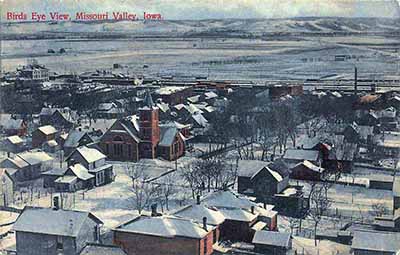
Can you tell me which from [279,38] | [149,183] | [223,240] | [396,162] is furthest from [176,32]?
[396,162]

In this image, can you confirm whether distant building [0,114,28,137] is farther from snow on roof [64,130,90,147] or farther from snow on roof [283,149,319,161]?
snow on roof [283,149,319,161]

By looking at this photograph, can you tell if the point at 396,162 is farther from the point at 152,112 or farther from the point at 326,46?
the point at 152,112

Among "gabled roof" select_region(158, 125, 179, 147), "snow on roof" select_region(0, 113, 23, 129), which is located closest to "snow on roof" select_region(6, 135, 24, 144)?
"snow on roof" select_region(0, 113, 23, 129)

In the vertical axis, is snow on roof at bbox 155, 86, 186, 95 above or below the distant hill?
below

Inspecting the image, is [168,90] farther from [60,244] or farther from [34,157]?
[60,244]

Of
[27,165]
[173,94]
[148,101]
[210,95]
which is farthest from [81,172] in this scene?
[210,95]

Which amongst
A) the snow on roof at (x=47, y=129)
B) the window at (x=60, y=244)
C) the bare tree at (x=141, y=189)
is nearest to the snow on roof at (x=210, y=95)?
the snow on roof at (x=47, y=129)
